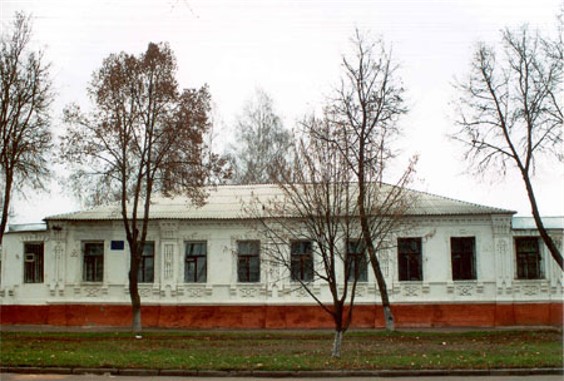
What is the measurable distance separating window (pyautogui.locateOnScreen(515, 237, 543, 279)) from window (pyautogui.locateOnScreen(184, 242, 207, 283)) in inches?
535

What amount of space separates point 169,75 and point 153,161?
3.44 m

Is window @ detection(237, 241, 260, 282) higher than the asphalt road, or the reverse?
window @ detection(237, 241, 260, 282)

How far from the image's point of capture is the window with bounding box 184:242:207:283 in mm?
31250

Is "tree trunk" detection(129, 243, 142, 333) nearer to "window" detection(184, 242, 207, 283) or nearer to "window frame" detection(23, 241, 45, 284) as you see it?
"window" detection(184, 242, 207, 283)

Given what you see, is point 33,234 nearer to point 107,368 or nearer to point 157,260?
point 157,260

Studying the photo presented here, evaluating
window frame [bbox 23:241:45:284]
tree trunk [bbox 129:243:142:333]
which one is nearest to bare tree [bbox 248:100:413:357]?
tree trunk [bbox 129:243:142:333]

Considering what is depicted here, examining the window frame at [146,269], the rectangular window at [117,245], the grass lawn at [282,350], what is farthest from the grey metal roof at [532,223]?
the rectangular window at [117,245]

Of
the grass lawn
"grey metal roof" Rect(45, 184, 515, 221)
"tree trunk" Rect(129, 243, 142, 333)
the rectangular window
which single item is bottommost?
the grass lawn

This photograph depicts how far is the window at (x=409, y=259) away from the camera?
3045 cm

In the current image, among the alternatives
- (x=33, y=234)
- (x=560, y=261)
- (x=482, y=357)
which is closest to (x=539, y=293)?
(x=560, y=261)

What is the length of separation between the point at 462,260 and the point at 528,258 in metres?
2.78

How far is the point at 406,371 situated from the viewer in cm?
1530

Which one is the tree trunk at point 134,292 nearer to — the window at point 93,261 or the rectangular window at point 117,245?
the rectangular window at point 117,245

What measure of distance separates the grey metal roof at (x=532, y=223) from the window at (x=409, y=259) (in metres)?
4.24
